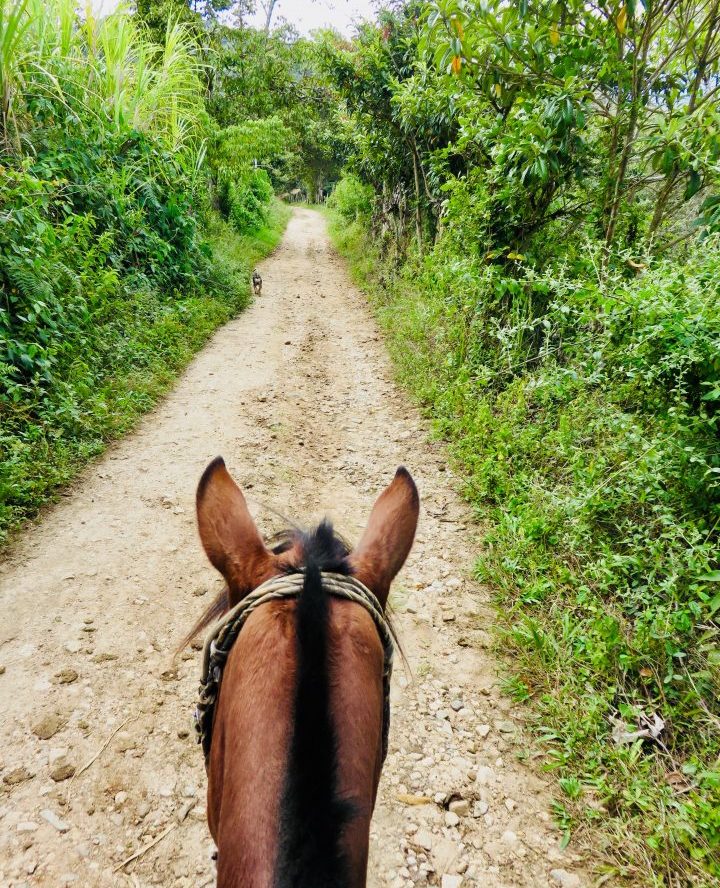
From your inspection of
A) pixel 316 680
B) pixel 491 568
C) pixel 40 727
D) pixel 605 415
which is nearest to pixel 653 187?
pixel 605 415

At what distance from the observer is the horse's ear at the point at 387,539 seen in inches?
49.3

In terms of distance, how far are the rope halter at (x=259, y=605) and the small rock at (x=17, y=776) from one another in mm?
1586

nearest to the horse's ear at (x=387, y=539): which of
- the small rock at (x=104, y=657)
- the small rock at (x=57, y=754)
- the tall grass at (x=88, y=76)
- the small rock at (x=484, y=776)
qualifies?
the small rock at (x=484, y=776)

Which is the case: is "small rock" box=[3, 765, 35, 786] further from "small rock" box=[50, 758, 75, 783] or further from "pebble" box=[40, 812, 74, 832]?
"pebble" box=[40, 812, 74, 832]

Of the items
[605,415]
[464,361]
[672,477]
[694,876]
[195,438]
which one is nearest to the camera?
[694,876]

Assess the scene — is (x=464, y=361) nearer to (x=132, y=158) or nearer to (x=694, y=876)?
(x=694, y=876)

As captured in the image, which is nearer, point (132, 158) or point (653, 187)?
point (653, 187)

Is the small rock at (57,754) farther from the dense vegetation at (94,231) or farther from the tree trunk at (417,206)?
the tree trunk at (417,206)

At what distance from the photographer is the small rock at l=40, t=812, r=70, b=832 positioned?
76.7 inches

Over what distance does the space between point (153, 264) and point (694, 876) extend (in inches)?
319

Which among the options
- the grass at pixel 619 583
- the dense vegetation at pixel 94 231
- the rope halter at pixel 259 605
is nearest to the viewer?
the rope halter at pixel 259 605

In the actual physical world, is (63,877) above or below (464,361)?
below

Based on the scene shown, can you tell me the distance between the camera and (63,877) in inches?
71.3

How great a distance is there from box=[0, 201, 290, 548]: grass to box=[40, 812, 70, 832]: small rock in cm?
195
